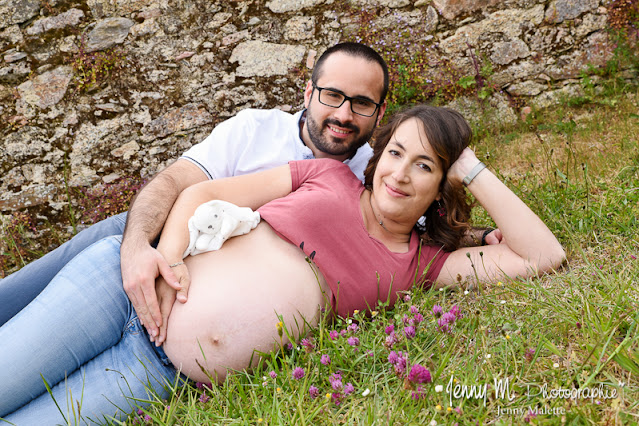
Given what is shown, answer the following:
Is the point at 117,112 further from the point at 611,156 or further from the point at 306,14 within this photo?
the point at 611,156

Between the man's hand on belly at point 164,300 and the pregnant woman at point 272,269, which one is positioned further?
the man's hand on belly at point 164,300

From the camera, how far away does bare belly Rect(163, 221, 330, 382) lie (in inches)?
76.0

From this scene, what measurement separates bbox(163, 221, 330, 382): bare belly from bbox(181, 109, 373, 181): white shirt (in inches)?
40.0

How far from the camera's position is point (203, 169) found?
9.64 ft

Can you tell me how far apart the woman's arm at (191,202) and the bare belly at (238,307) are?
0.05 metres

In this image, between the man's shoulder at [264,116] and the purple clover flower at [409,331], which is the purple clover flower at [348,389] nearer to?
the purple clover flower at [409,331]

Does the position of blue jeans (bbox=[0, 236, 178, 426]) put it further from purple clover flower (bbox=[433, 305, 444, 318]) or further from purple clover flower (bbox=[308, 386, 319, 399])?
purple clover flower (bbox=[433, 305, 444, 318])

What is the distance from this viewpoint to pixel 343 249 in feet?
7.36

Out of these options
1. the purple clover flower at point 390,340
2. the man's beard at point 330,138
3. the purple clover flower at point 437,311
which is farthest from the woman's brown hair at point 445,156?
the purple clover flower at point 390,340

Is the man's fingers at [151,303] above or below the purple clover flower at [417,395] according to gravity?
above

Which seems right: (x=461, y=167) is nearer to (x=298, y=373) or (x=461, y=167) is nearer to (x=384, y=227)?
(x=384, y=227)

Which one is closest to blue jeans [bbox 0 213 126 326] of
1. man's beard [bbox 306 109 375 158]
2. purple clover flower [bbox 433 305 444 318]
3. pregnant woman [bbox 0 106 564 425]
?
pregnant woman [bbox 0 106 564 425]

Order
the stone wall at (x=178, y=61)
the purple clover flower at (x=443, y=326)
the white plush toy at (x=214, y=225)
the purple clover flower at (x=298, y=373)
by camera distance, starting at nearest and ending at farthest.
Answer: the purple clover flower at (x=298, y=373)
the purple clover flower at (x=443, y=326)
the white plush toy at (x=214, y=225)
the stone wall at (x=178, y=61)

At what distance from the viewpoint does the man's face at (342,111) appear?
121 inches
